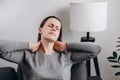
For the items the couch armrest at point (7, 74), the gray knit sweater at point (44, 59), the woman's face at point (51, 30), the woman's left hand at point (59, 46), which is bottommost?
the couch armrest at point (7, 74)

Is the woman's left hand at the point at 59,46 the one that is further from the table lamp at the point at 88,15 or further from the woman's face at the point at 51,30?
the table lamp at the point at 88,15

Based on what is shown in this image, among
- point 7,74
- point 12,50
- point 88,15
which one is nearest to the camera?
point 12,50

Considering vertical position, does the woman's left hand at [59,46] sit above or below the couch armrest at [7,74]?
above

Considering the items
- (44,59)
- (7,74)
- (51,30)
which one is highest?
(51,30)

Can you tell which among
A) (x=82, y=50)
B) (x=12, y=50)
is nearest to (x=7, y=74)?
(x=12, y=50)

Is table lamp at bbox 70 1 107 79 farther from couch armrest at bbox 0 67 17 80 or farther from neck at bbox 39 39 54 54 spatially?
couch armrest at bbox 0 67 17 80

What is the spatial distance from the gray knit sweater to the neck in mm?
31

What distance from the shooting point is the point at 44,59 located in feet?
5.09

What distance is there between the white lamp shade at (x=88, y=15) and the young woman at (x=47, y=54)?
1.49 ft

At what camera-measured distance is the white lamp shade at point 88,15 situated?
202cm

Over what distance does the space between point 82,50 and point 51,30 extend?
0.26m

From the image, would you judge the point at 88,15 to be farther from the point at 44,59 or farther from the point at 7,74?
the point at 7,74

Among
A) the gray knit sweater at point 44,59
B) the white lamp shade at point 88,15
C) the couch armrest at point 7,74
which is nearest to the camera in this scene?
Result: the gray knit sweater at point 44,59

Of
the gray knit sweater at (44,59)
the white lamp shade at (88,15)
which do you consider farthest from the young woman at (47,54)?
the white lamp shade at (88,15)
